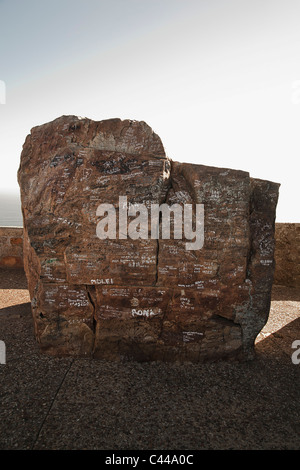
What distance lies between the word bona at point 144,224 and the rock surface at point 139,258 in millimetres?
70

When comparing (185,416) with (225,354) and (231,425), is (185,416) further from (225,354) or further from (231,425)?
(225,354)

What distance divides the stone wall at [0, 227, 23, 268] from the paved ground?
4.52m

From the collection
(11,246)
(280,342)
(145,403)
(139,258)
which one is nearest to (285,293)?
(280,342)

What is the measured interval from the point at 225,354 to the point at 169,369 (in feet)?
2.62

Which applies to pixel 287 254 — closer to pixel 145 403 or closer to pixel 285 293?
pixel 285 293

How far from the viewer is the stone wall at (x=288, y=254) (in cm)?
748

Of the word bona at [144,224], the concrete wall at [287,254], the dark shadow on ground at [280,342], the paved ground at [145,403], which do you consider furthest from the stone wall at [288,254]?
the word bona at [144,224]

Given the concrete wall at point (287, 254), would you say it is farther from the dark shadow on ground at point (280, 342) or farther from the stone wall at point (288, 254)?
the dark shadow on ground at point (280, 342)

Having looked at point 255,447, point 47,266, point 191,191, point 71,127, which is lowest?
point 255,447

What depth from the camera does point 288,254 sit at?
7.57m

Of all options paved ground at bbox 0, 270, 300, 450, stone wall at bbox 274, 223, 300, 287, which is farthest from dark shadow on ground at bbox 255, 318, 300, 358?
stone wall at bbox 274, 223, 300, 287

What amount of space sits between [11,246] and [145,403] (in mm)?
6658

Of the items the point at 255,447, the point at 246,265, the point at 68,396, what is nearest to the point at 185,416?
the point at 255,447
